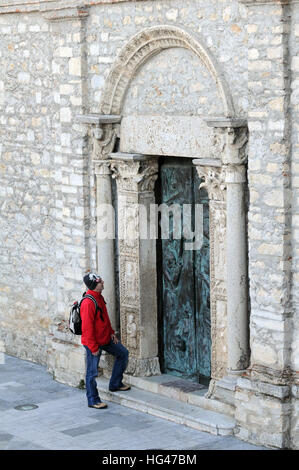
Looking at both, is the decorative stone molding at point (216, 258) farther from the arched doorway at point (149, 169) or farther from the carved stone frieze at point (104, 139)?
the carved stone frieze at point (104, 139)

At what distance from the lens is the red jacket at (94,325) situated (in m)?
10.1

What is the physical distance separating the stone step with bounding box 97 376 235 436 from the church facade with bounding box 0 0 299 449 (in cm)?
18

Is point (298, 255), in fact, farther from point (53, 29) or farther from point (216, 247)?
point (53, 29)

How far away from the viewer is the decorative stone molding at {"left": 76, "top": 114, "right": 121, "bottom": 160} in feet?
34.7

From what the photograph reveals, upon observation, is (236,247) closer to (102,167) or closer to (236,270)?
(236,270)

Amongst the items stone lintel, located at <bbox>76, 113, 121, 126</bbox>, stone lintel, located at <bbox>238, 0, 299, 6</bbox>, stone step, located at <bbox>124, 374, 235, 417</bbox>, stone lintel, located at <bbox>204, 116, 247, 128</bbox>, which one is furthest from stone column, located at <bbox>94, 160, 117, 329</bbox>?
stone lintel, located at <bbox>238, 0, 299, 6</bbox>

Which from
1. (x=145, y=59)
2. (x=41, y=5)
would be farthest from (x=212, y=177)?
(x=41, y=5)

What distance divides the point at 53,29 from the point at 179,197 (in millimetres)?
2267

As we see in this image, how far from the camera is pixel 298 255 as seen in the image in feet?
28.6

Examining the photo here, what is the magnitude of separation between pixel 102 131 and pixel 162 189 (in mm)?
814

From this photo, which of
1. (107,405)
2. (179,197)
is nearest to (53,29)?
(179,197)

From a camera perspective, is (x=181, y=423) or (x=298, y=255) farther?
(x=181, y=423)

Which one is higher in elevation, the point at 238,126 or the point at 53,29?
the point at 53,29

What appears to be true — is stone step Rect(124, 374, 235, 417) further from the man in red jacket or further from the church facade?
the man in red jacket
